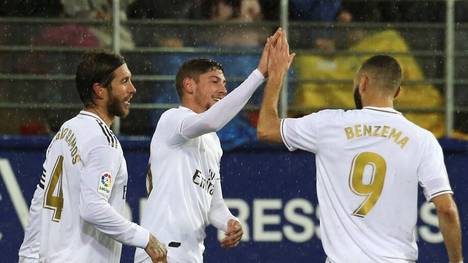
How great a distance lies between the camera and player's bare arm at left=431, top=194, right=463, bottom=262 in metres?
7.05

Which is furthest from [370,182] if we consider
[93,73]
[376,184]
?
[93,73]

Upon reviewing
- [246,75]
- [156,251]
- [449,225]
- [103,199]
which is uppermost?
[246,75]

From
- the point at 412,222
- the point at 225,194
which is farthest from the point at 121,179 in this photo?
the point at 225,194

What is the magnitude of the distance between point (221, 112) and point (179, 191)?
2.15ft

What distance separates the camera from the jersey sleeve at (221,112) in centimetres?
754

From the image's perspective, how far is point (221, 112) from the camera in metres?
7.68

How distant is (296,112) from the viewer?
36.8ft

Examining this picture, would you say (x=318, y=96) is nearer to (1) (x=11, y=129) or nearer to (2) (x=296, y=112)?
(2) (x=296, y=112)

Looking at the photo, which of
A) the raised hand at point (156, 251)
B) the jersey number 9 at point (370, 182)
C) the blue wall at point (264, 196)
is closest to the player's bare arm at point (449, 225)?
the jersey number 9 at point (370, 182)

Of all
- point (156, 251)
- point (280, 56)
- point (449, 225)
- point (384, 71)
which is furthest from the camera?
point (280, 56)

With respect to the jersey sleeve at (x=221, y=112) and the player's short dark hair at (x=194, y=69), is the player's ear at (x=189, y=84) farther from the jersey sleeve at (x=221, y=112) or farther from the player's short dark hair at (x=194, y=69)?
the jersey sleeve at (x=221, y=112)

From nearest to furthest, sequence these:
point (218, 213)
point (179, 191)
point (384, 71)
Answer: point (384, 71), point (179, 191), point (218, 213)

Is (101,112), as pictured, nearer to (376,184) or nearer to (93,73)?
(93,73)

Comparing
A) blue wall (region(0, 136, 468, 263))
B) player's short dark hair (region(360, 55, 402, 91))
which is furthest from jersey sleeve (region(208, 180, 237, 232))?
blue wall (region(0, 136, 468, 263))
